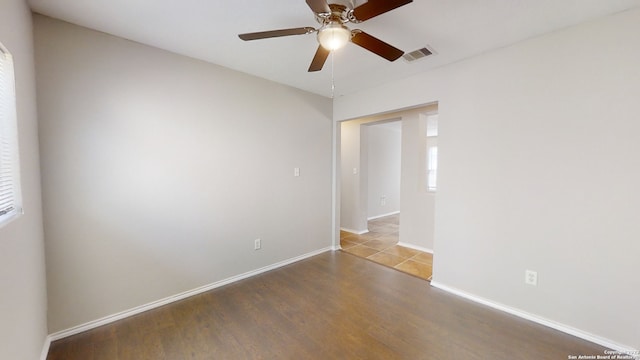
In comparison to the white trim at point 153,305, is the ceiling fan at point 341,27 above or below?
above

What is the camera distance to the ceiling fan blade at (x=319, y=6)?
49.1 inches

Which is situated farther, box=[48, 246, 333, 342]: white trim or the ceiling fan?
box=[48, 246, 333, 342]: white trim

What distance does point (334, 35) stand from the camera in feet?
5.00

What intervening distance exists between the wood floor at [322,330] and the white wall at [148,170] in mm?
315

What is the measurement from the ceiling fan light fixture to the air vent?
1.06 m

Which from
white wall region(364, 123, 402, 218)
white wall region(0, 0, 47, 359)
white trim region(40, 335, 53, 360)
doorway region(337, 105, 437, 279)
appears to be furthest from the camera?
white wall region(364, 123, 402, 218)

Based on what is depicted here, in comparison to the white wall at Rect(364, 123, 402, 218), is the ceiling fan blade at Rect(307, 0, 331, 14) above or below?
above

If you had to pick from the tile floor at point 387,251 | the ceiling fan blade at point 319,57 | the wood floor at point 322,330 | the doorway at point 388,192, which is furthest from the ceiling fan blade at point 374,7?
the tile floor at point 387,251

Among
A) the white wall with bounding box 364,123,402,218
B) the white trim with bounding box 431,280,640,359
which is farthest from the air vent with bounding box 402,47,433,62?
the white wall with bounding box 364,123,402,218

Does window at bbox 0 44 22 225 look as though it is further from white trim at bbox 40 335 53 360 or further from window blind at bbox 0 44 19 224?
white trim at bbox 40 335 53 360

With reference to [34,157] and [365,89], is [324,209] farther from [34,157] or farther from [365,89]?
[34,157]

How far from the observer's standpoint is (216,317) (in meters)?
2.13

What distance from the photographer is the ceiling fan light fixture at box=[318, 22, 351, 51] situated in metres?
1.50

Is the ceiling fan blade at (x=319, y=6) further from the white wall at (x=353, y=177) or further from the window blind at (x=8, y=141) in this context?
the white wall at (x=353, y=177)
